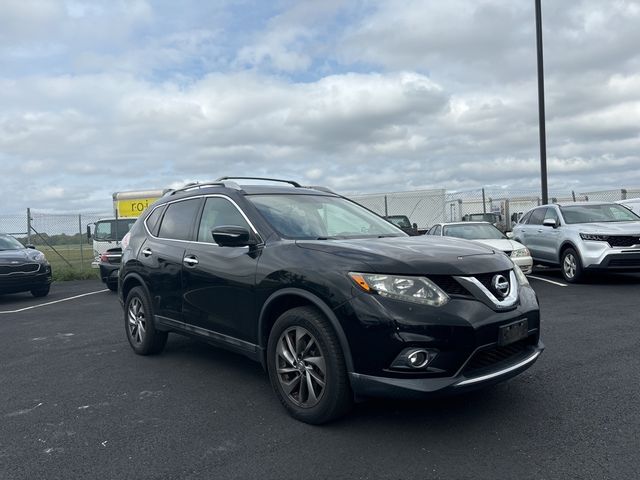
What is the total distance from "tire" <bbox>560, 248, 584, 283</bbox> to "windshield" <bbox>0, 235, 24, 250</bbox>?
11951mm

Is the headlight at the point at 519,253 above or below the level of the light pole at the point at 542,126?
below

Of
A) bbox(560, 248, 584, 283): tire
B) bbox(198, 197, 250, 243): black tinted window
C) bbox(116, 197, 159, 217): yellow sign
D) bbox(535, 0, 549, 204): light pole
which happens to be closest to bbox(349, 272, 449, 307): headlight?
bbox(198, 197, 250, 243): black tinted window

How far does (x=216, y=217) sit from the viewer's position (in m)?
4.77

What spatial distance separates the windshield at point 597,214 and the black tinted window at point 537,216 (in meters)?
0.63

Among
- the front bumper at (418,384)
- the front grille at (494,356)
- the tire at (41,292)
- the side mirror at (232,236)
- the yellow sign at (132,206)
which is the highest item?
the yellow sign at (132,206)

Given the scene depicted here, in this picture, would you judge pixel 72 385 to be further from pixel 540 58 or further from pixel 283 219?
pixel 540 58

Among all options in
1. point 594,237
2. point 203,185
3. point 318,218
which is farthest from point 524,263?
point 203,185

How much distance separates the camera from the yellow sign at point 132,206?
19312mm

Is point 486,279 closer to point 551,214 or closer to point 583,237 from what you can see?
point 583,237

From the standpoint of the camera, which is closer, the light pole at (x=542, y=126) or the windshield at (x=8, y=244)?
the windshield at (x=8, y=244)

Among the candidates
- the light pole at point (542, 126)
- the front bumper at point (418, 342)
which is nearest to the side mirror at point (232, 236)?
the front bumper at point (418, 342)

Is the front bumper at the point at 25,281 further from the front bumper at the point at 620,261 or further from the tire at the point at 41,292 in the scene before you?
the front bumper at the point at 620,261

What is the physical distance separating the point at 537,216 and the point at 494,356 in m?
9.85

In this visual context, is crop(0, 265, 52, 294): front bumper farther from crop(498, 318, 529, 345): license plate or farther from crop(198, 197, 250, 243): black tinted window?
crop(498, 318, 529, 345): license plate
